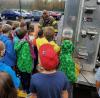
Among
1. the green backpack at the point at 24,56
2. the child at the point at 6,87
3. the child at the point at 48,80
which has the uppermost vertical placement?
the child at the point at 6,87

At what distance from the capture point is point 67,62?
443 centimetres

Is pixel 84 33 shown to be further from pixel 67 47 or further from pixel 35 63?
pixel 35 63

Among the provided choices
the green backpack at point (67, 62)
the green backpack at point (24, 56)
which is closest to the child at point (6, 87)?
the green backpack at point (67, 62)

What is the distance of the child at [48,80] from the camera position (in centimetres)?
297

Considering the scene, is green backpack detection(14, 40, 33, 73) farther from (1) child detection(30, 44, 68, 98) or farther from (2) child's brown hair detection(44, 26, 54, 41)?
(1) child detection(30, 44, 68, 98)

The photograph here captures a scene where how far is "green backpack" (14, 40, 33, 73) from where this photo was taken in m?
5.12

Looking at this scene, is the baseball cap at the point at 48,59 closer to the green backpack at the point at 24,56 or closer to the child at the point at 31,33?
the green backpack at the point at 24,56

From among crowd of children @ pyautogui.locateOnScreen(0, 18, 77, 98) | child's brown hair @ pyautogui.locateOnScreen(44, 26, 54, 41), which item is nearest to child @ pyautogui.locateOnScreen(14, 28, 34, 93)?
crowd of children @ pyautogui.locateOnScreen(0, 18, 77, 98)

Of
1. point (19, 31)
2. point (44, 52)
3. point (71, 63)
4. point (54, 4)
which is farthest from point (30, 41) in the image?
point (54, 4)

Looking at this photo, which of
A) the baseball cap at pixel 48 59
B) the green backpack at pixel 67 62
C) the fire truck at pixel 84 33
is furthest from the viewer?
the fire truck at pixel 84 33

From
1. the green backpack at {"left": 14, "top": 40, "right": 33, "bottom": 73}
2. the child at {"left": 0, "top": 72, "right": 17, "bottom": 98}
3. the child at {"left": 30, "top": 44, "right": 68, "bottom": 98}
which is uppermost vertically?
the child at {"left": 0, "top": 72, "right": 17, "bottom": 98}

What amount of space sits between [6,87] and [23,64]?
3263 millimetres

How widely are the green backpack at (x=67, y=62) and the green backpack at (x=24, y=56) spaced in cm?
92

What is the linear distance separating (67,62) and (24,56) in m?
1.12
